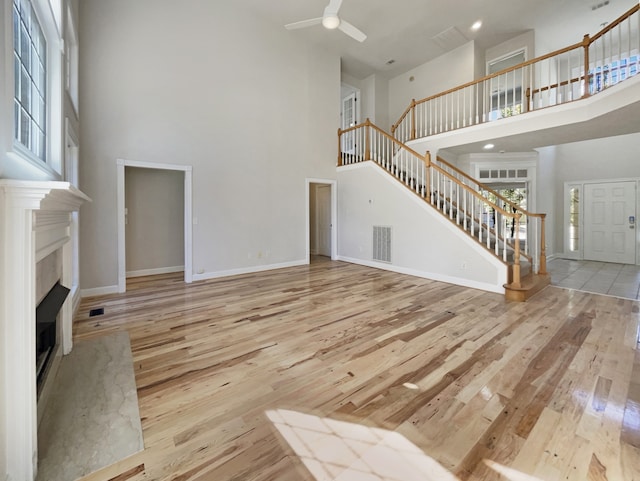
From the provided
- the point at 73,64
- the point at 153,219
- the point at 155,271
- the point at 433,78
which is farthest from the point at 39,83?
the point at 433,78

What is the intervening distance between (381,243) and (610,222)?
19.5 ft

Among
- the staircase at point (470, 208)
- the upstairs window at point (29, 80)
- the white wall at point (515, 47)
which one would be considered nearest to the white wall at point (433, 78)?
the white wall at point (515, 47)

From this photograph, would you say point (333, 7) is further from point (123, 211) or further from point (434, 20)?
point (123, 211)

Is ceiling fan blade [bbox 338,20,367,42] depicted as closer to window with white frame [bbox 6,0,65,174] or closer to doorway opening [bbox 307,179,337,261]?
window with white frame [bbox 6,0,65,174]

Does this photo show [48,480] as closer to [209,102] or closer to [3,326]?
[3,326]

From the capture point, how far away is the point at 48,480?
4.28ft

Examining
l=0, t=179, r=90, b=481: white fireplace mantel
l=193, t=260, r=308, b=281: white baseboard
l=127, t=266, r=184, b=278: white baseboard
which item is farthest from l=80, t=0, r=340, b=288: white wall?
l=0, t=179, r=90, b=481: white fireplace mantel

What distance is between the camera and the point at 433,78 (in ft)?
25.1

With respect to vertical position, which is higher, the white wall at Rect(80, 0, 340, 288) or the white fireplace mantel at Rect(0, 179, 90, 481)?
the white wall at Rect(80, 0, 340, 288)

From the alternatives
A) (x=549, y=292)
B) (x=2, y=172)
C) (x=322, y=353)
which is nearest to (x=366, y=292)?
(x=322, y=353)

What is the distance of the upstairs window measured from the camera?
6.15ft

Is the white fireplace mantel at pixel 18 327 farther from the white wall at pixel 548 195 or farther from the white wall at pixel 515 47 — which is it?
the white wall at pixel 515 47

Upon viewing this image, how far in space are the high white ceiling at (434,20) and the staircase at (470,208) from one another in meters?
2.13

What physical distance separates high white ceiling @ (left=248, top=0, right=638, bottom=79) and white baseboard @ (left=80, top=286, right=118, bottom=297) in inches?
224
